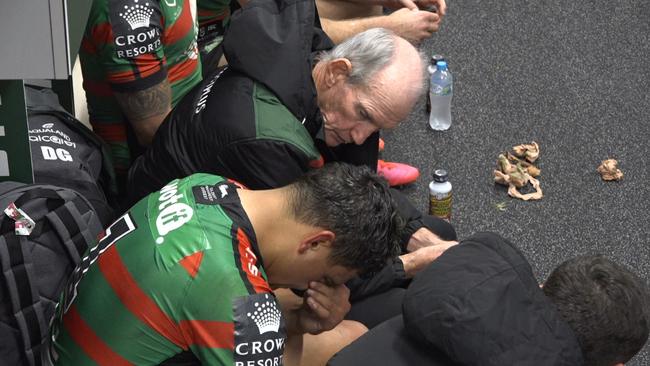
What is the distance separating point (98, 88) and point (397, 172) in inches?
48.3

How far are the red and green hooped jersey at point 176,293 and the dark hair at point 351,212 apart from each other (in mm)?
129

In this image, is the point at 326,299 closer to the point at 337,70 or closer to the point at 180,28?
the point at 337,70

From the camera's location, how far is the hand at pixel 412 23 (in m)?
3.16

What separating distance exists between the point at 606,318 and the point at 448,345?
32 cm

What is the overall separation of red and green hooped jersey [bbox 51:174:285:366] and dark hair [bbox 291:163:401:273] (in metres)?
0.13

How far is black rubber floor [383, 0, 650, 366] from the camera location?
3.33 metres

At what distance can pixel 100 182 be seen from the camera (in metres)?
2.50

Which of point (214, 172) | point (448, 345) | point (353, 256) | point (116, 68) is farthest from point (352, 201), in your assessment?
point (116, 68)

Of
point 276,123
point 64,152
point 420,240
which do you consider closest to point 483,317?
point 276,123

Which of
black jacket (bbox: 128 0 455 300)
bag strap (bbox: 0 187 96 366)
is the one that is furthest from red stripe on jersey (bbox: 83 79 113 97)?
bag strap (bbox: 0 187 96 366)

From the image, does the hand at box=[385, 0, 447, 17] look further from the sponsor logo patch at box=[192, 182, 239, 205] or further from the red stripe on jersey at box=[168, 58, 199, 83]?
the sponsor logo patch at box=[192, 182, 239, 205]

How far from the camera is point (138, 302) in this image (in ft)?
5.69

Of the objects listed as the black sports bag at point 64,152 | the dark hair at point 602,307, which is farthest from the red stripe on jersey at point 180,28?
the dark hair at point 602,307

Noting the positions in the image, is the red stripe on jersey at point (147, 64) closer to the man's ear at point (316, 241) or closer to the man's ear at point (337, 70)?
the man's ear at point (337, 70)
